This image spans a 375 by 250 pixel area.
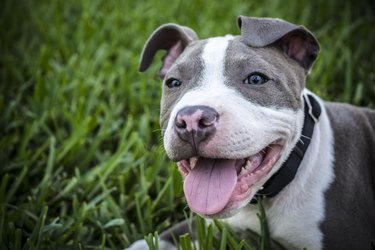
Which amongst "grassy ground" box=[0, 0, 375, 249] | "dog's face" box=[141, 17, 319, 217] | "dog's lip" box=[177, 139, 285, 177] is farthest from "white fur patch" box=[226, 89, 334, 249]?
"grassy ground" box=[0, 0, 375, 249]

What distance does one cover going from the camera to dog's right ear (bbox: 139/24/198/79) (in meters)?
3.71

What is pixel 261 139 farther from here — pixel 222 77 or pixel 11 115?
pixel 11 115

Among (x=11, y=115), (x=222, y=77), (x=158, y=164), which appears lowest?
(x=158, y=164)

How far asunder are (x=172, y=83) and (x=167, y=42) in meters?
0.67

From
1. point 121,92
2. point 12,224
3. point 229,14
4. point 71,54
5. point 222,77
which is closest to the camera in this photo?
point 222,77

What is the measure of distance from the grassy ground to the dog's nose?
1.02 meters

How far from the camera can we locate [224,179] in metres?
2.90

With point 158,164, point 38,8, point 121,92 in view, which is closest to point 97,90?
point 121,92

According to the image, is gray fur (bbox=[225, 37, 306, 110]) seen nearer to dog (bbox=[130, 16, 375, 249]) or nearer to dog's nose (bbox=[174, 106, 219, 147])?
dog (bbox=[130, 16, 375, 249])

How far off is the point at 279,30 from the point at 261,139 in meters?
0.64

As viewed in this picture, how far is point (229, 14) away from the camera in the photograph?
674cm

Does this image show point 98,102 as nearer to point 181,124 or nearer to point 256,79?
point 256,79

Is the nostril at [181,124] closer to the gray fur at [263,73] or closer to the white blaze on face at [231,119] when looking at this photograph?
the white blaze on face at [231,119]

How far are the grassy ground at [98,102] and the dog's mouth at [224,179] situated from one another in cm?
77
